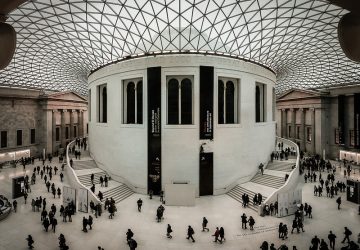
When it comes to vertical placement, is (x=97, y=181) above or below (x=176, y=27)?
below

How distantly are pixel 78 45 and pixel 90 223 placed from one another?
22.4m

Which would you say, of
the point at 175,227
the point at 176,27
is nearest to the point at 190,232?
the point at 175,227

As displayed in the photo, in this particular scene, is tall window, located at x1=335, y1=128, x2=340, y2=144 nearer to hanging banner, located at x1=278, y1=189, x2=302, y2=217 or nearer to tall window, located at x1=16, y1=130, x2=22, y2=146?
hanging banner, located at x1=278, y1=189, x2=302, y2=217

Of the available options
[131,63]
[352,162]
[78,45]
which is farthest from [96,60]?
[352,162]

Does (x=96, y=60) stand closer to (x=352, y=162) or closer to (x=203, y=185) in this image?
(x=203, y=185)

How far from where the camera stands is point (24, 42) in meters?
30.2

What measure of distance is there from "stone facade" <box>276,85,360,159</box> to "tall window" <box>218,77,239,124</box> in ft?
82.3

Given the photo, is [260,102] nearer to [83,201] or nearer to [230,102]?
[230,102]

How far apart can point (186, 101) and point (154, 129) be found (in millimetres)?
4463

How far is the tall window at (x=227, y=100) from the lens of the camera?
26516mm

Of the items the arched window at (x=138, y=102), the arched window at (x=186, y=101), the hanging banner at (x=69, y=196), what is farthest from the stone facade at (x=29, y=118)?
the arched window at (x=186, y=101)

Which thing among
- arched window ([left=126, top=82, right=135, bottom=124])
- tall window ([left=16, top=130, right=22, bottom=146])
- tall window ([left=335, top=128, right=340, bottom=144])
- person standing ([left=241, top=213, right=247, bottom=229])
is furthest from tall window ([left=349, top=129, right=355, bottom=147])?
tall window ([left=16, top=130, right=22, bottom=146])

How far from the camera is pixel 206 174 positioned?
2459 centimetres

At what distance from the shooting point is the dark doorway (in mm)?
24562
